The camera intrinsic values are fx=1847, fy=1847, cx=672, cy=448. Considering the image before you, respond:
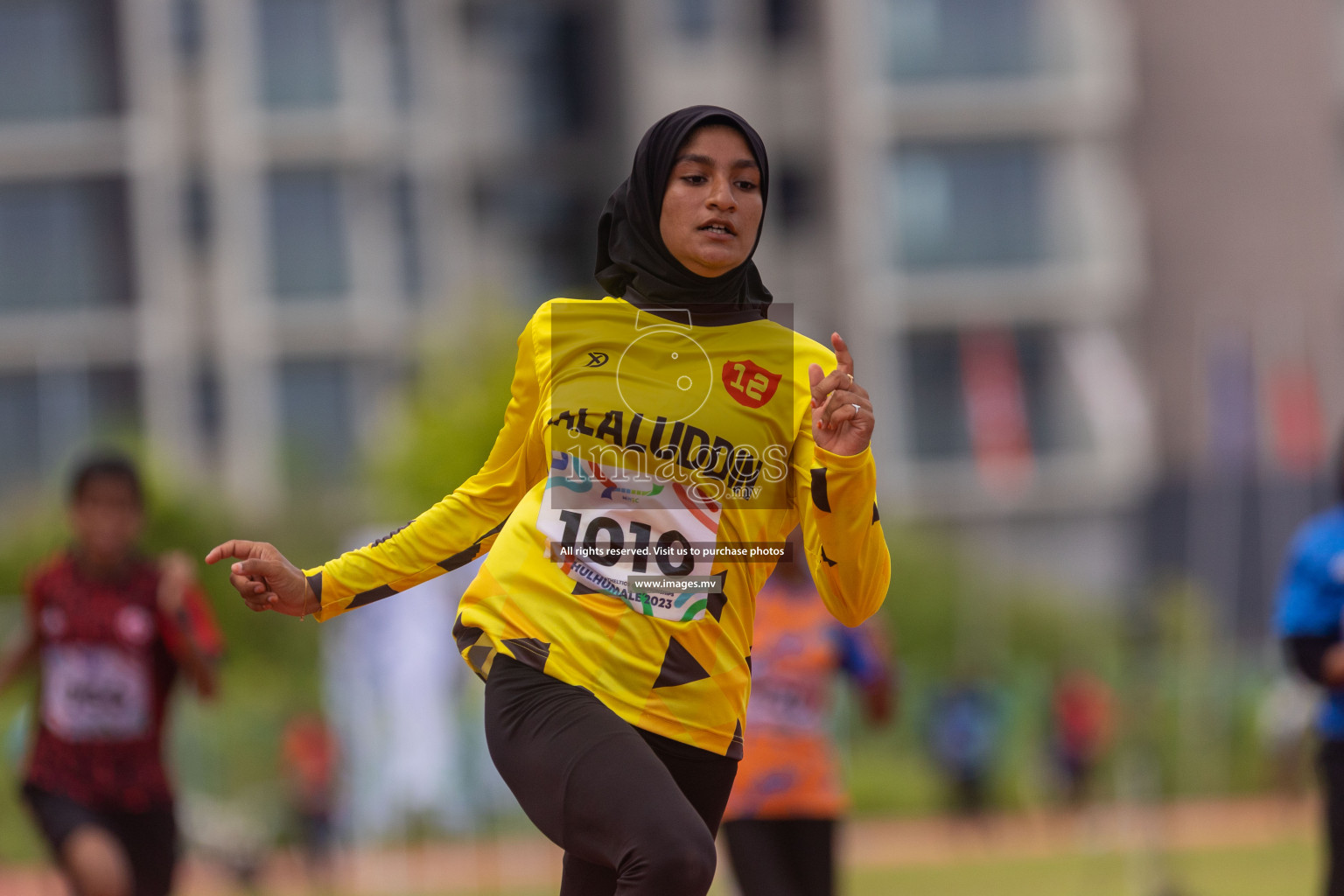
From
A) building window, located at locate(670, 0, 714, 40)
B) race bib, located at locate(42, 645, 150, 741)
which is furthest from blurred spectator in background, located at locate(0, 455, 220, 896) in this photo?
building window, located at locate(670, 0, 714, 40)

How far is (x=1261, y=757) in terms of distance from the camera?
2259 centimetres

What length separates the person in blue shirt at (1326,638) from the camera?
5605 mm

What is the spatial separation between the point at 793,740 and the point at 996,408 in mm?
22773

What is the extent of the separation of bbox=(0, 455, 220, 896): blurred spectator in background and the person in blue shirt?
3613 mm

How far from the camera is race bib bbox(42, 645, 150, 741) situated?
6.35 meters

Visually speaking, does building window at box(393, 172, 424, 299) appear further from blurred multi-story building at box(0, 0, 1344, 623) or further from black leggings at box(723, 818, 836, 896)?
black leggings at box(723, 818, 836, 896)

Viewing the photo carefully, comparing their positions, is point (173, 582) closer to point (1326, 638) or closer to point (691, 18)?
point (1326, 638)

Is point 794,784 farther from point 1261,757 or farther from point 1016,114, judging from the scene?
point 1016,114

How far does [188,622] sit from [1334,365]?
2897cm

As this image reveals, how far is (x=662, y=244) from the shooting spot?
12.8 feet

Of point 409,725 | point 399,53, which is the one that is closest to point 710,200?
point 409,725

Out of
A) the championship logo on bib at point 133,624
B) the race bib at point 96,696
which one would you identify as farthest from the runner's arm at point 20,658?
the championship logo on bib at point 133,624

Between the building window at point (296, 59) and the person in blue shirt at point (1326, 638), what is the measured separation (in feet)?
90.7

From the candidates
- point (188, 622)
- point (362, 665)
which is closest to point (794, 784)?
point (188, 622)
